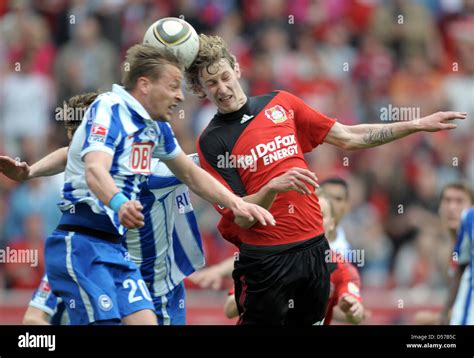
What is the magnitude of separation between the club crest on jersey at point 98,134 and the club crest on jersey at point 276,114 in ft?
5.51

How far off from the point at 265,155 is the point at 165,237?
110 centimetres

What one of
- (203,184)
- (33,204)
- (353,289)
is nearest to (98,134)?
(203,184)

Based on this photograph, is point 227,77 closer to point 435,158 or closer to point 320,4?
point 435,158

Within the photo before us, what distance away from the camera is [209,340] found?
7203 millimetres

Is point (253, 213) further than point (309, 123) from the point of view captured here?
No

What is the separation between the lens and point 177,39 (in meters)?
7.50

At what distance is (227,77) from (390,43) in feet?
25.5

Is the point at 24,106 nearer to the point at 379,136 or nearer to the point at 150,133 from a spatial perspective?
the point at 379,136

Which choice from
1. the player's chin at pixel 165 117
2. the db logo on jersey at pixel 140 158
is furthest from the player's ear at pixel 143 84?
the db logo on jersey at pixel 140 158

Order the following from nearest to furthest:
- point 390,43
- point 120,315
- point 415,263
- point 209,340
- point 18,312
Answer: point 120,315 < point 209,340 < point 18,312 < point 415,263 < point 390,43

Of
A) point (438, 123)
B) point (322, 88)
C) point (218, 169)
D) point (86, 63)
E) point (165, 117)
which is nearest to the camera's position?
point (165, 117)

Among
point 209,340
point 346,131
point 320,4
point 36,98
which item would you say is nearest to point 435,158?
point 320,4

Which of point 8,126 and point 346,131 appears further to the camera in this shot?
point 8,126

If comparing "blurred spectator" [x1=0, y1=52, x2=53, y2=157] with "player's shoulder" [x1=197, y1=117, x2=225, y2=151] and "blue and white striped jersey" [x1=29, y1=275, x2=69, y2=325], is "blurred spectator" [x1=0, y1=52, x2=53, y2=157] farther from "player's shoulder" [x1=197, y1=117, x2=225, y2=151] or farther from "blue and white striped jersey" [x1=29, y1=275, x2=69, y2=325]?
"player's shoulder" [x1=197, y1=117, x2=225, y2=151]
